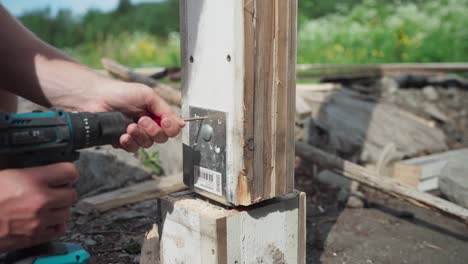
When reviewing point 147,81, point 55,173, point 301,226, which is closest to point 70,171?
point 55,173

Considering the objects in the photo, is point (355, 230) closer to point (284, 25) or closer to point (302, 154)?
point (302, 154)

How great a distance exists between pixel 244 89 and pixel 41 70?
1028 millimetres

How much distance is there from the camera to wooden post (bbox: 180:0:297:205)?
1.82m

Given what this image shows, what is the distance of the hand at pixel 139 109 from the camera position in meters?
1.97

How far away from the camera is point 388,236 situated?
10.4ft

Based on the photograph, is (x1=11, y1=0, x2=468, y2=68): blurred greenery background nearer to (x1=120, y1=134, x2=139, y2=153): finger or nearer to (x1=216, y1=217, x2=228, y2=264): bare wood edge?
(x1=120, y1=134, x2=139, y2=153): finger

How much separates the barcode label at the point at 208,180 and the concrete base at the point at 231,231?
0.24ft

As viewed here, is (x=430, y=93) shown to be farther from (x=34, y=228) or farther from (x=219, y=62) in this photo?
(x=34, y=228)

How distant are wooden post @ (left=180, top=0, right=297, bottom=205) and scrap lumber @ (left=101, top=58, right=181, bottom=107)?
2342 millimetres

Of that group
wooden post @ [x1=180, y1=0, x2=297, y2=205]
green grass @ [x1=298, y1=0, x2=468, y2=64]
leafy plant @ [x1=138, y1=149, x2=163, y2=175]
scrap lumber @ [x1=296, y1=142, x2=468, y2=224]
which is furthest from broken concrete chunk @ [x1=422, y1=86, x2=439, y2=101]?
wooden post @ [x1=180, y1=0, x2=297, y2=205]

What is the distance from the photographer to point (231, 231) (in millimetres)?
1913

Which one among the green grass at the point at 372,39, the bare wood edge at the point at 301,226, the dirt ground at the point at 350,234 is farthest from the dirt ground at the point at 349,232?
the green grass at the point at 372,39

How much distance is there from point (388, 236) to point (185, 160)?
5.50 ft

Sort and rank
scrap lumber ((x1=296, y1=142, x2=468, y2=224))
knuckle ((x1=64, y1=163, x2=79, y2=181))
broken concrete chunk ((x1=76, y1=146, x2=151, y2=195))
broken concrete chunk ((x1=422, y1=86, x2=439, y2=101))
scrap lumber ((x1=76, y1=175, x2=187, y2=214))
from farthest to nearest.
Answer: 1. broken concrete chunk ((x1=422, y1=86, x2=439, y2=101))
2. broken concrete chunk ((x1=76, y1=146, x2=151, y2=195))
3. scrap lumber ((x1=76, y1=175, x2=187, y2=214))
4. scrap lumber ((x1=296, y1=142, x2=468, y2=224))
5. knuckle ((x1=64, y1=163, x2=79, y2=181))
